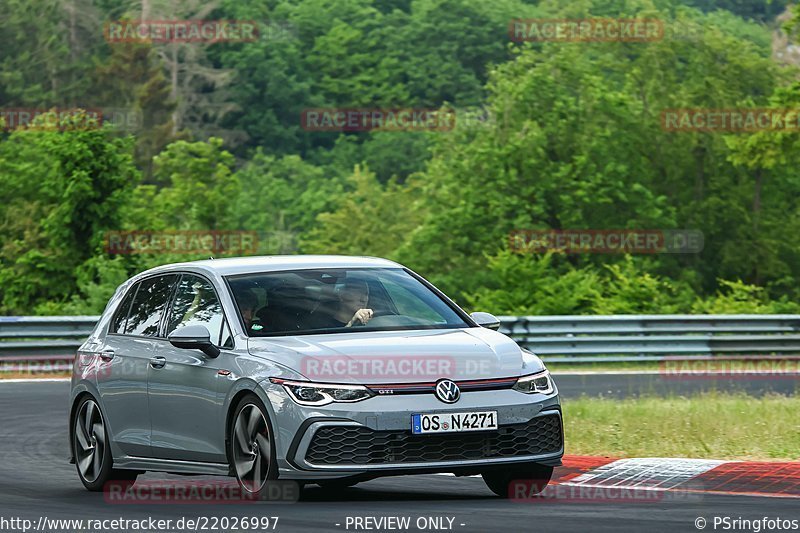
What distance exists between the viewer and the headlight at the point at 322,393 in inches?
376

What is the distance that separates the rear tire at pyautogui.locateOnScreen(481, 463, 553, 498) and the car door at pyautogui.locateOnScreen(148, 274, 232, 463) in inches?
66.2

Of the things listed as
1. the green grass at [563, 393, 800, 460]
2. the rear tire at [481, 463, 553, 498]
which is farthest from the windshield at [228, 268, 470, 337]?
the green grass at [563, 393, 800, 460]

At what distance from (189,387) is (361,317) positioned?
3.77 feet

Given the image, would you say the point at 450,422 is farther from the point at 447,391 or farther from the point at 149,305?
the point at 149,305

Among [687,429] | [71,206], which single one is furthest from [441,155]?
[687,429]

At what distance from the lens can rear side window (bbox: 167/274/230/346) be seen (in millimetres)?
10633

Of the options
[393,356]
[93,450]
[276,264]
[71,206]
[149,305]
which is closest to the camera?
[393,356]

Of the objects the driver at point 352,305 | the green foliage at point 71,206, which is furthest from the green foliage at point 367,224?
the driver at point 352,305

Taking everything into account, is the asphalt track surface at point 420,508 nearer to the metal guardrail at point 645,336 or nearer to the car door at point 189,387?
the car door at point 189,387

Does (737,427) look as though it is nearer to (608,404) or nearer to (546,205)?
(608,404)

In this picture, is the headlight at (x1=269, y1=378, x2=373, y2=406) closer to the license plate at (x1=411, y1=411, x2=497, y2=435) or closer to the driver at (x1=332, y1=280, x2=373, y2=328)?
the license plate at (x1=411, y1=411, x2=497, y2=435)

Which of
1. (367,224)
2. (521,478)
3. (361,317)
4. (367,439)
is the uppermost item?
(361,317)

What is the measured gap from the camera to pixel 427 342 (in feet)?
32.8

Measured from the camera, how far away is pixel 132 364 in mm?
11406
